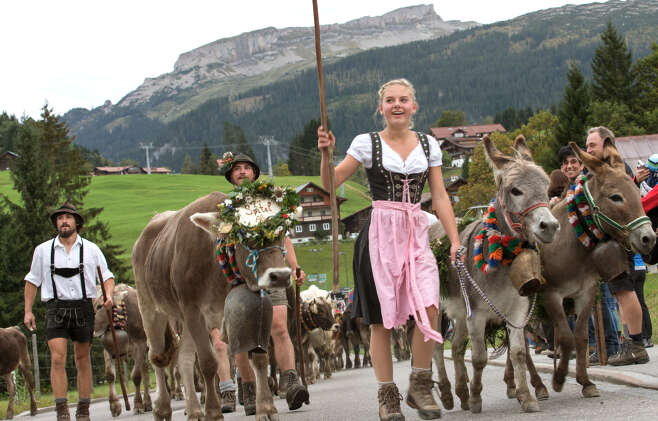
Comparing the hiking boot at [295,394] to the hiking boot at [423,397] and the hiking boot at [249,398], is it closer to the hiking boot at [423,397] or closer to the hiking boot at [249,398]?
the hiking boot at [423,397]

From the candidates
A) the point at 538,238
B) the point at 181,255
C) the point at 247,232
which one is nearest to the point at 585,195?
the point at 538,238

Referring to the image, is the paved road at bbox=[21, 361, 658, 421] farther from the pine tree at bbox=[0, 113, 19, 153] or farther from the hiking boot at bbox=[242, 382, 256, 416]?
the pine tree at bbox=[0, 113, 19, 153]

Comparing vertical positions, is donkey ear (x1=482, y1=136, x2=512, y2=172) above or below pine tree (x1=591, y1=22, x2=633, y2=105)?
below

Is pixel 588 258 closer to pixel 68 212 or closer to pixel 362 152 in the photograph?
pixel 362 152

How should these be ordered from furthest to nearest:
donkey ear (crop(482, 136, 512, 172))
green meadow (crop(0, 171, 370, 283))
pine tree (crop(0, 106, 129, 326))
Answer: green meadow (crop(0, 171, 370, 283)) < pine tree (crop(0, 106, 129, 326)) < donkey ear (crop(482, 136, 512, 172))

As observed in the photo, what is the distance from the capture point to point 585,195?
819 cm

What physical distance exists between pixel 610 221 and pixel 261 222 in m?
3.15

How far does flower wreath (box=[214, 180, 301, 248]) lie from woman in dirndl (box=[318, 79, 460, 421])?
61cm

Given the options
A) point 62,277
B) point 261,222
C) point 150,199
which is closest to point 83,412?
point 62,277

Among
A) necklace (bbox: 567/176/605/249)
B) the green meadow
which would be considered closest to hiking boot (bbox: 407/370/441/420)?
necklace (bbox: 567/176/605/249)

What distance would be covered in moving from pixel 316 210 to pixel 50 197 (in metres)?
86.6

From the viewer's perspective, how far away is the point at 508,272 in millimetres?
7801

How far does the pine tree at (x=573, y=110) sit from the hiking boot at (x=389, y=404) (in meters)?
72.8

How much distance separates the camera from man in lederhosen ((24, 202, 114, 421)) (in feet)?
34.7
